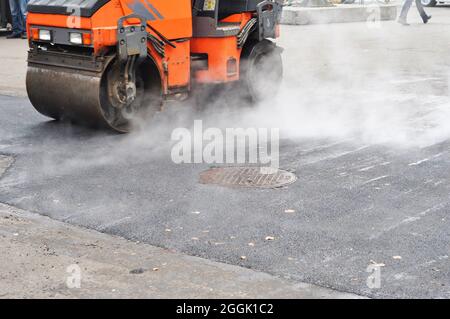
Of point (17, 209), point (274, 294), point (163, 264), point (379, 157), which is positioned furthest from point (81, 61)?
point (274, 294)

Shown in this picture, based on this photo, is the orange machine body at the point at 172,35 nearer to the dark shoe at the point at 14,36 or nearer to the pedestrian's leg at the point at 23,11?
the pedestrian's leg at the point at 23,11

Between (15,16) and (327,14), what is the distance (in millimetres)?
8699

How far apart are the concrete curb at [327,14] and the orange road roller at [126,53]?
12.5 metres

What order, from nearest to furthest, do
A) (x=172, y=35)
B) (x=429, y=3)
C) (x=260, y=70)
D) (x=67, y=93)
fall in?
(x=67, y=93) → (x=172, y=35) → (x=260, y=70) → (x=429, y=3)

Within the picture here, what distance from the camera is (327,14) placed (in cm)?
2331

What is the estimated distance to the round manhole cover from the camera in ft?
24.6

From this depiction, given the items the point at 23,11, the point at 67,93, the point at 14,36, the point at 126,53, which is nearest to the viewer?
the point at 126,53

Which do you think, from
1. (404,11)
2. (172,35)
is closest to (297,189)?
(172,35)

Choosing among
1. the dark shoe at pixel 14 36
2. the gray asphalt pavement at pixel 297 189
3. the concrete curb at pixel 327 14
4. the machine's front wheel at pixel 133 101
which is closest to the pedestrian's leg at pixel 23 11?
the dark shoe at pixel 14 36

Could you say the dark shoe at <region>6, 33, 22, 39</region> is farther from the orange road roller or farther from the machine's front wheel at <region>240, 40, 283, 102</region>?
the orange road roller

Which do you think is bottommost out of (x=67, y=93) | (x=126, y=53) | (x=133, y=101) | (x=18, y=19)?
(x=18, y=19)

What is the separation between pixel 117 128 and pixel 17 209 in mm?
2721

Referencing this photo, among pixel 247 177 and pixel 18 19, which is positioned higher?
pixel 247 177

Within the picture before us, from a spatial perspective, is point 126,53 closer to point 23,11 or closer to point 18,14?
point 23,11
